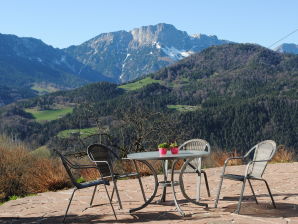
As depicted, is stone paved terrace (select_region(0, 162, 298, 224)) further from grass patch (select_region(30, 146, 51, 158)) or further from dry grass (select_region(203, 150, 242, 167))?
dry grass (select_region(203, 150, 242, 167))

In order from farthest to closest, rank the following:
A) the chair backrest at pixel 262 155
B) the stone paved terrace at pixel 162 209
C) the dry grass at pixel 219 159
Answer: the dry grass at pixel 219 159
the chair backrest at pixel 262 155
the stone paved terrace at pixel 162 209

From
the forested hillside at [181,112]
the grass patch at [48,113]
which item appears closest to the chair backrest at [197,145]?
the forested hillside at [181,112]

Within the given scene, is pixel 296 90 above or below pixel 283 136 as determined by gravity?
above

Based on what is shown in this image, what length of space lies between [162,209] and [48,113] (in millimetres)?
154341

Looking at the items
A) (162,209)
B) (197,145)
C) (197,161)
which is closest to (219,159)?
(197,145)

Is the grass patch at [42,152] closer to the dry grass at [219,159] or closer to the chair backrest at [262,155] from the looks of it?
the dry grass at [219,159]

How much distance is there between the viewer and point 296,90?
141875 millimetres

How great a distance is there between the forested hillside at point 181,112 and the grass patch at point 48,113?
1621 millimetres

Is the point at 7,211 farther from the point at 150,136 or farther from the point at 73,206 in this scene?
the point at 150,136

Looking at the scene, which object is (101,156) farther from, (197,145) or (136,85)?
(136,85)

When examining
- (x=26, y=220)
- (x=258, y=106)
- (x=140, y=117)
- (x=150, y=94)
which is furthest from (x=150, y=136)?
(x=150, y=94)

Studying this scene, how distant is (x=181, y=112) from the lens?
392ft

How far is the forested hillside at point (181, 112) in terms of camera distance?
12.3 metres

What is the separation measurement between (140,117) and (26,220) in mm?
6548
